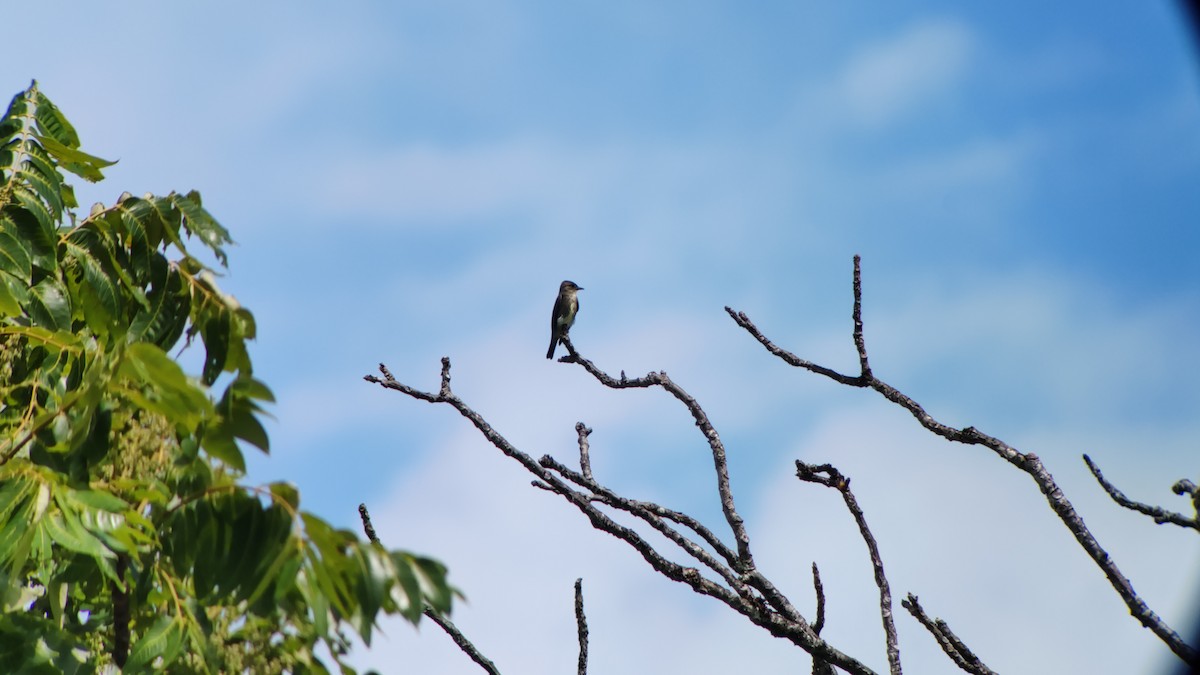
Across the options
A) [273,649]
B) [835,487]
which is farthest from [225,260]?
[835,487]

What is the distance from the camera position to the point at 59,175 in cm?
472

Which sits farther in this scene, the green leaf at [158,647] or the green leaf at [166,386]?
the green leaf at [158,647]

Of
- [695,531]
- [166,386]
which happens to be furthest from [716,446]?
[166,386]

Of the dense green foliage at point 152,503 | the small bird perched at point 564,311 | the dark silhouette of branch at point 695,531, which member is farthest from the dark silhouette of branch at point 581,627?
the small bird perched at point 564,311

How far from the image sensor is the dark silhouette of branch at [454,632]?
5348mm

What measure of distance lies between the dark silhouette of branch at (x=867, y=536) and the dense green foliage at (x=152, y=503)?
261 cm

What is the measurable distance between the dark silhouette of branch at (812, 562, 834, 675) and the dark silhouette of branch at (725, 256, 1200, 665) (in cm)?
83

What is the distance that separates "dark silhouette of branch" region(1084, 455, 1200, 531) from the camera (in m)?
3.85

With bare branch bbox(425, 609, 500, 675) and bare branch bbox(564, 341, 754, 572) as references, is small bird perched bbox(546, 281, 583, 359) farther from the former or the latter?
bare branch bbox(425, 609, 500, 675)

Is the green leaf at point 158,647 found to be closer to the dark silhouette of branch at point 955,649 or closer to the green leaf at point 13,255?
the green leaf at point 13,255

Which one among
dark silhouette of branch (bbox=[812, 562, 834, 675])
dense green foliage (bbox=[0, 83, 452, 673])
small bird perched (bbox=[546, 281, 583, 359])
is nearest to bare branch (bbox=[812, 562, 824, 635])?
dark silhouette of branch (bbox=[812, 562, 834, 675])

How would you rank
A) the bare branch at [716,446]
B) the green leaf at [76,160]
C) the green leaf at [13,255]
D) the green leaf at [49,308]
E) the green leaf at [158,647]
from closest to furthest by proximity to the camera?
the green leaf at [158,647]
the green leaf at [13,255]
the green leaf at [49,308]
the green leaf at [76,160]
the bare branch at [716,446]

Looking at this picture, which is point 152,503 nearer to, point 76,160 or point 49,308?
point 49,308

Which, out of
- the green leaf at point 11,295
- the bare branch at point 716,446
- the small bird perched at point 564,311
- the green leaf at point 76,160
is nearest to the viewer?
the green leaf at point 11,295
